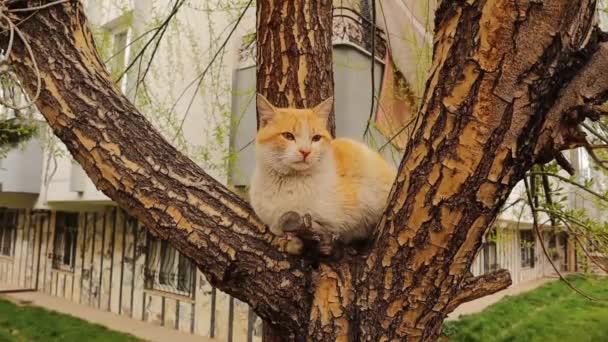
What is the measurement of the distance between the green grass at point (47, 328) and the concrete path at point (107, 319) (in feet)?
0.80

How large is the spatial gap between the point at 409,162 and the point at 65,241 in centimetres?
728

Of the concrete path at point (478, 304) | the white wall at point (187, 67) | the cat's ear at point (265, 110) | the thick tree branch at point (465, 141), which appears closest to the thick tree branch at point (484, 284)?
the thick tree branch at point (465, 141)

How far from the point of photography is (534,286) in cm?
791

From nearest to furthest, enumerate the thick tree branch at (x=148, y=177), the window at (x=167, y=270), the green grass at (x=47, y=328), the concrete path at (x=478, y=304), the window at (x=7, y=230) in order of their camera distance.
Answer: the thick tree branch at (x=148, y=177)
the green grass at (x=47, y=328)
the window at (x=167, y=270)
the concrete path at (x=478, y=304)
the window at (x=7, y=230)

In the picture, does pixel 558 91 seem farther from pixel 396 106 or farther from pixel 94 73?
pixel 396 106

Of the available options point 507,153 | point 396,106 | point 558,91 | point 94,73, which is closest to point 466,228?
point 507,153

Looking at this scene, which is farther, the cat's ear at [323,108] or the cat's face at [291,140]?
the cat's ear at [323,108]

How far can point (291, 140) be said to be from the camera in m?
1.27

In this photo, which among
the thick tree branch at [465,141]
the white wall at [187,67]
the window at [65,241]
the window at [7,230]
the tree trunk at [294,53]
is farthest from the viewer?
the window at [7,230]

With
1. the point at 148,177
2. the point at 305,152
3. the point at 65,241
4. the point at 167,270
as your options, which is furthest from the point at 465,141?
the point at 65,241

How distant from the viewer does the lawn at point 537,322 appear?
444 centimetres

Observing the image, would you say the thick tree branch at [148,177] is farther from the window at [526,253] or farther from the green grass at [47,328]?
the window at [526,253]

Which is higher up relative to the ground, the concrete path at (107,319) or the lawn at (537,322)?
the lawn at (537,322)

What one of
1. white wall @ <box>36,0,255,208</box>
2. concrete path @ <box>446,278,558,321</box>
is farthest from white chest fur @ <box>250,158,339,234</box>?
concrete path @ <box>446,278,558,321</box>
